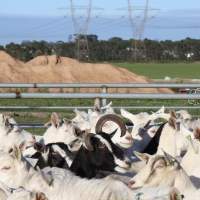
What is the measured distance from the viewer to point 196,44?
10438 cm

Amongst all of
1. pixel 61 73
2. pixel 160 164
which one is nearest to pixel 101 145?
pixel 160 164

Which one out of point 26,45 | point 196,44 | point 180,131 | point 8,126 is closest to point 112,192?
point 180,131

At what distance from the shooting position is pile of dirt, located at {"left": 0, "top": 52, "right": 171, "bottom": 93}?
38.4 metres

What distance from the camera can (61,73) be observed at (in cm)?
4022

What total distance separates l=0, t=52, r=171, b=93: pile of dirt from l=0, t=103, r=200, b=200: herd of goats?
24665 mm

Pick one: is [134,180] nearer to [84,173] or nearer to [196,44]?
[84,173]

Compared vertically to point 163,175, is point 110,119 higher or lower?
lower

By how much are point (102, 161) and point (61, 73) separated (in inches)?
1219

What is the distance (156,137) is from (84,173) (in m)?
2.62

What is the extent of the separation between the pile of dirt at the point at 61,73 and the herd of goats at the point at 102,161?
24.7m

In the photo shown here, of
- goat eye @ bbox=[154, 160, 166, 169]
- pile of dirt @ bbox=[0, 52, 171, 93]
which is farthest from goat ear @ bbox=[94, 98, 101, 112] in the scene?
pile of dirt @ bbox=[0, 52, 171, 93]

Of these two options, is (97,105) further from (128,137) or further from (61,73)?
(61,73)

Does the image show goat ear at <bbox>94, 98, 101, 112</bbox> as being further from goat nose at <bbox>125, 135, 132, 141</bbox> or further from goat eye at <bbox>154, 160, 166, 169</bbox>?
goat eye at <bbox>154, 160, 166, 169</bbox>

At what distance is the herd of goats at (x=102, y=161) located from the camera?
20.4 ft
